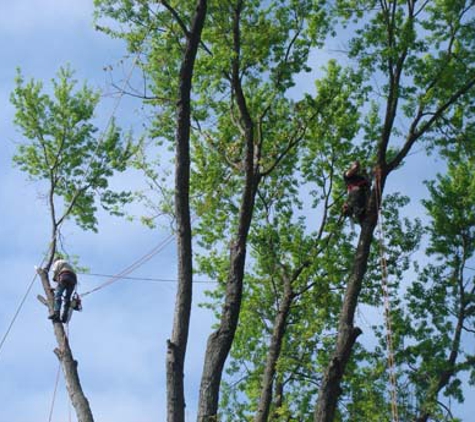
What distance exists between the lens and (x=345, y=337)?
37.1 feet

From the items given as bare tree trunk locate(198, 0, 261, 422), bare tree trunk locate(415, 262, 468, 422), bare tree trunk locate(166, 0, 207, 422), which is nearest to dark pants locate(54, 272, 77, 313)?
bare tree trunk locate(198, 0, 261, 422)

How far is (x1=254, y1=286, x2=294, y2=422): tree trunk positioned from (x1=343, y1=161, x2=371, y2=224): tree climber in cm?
427

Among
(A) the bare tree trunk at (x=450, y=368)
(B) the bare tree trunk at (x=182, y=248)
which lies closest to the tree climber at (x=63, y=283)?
(B) the bare tree trunk at (x=182, y=248)

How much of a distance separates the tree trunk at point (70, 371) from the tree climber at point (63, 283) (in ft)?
0.35

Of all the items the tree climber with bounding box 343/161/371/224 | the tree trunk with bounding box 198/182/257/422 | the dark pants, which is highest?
the tree climber with bounding box 343/161/371/224

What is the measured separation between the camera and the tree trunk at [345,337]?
431 inches

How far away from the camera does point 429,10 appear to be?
14.1m

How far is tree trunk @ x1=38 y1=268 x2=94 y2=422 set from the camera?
1052 cm

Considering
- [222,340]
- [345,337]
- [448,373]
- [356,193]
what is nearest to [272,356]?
[448,373]

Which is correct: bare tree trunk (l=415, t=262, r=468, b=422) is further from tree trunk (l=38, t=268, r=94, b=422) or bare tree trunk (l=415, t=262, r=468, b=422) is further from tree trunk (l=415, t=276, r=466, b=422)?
tree trunk (l=38, t=268, r=94, b=422)

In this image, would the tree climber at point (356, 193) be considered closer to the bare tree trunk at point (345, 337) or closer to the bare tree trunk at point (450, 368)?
the bare tree trunk at point (345, 337)

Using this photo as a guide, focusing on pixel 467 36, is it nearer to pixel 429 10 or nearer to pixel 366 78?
pixel 429 10

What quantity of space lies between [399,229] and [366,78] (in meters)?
6.41

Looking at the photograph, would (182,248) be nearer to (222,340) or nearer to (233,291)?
(222,340)
